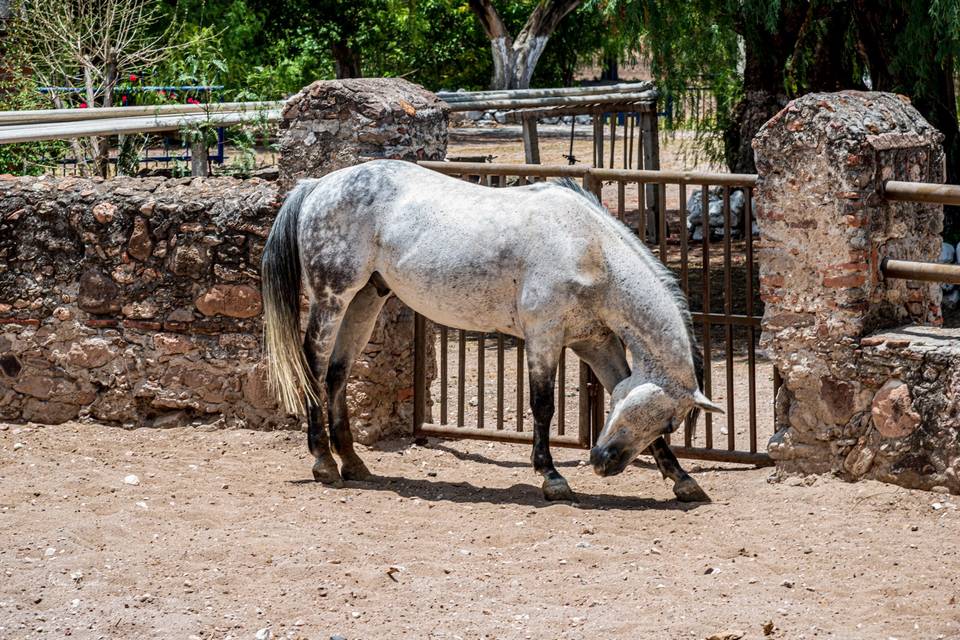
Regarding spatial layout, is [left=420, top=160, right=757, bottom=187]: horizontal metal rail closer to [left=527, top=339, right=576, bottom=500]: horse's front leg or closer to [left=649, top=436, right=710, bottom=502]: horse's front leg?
[left=527, top=339, right=576, bottom=500]: horse's front leg

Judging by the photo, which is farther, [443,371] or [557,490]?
[443,371]

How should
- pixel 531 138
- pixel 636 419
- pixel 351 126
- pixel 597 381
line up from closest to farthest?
pixel 636 419 → pixel 597 381 → pixel 351 126 → pixel 531 138

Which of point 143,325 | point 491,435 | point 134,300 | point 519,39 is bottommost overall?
point 491,435

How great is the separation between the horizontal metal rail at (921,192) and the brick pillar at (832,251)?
0.06m

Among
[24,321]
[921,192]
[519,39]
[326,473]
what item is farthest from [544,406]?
[519,39]

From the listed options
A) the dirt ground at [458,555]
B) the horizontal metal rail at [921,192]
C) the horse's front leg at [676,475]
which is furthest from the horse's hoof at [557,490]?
the horizontal metal rail at [921,192]

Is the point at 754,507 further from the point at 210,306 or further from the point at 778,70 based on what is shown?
the point at 778,70

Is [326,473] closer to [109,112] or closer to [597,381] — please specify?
[597,381]

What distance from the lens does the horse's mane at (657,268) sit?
621 centimetres

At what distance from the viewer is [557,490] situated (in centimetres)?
650

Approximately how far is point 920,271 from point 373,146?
3.03 m

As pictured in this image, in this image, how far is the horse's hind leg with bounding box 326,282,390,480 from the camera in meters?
7.06

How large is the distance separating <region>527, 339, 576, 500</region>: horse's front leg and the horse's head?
0.31 m

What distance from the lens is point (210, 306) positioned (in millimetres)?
7750
